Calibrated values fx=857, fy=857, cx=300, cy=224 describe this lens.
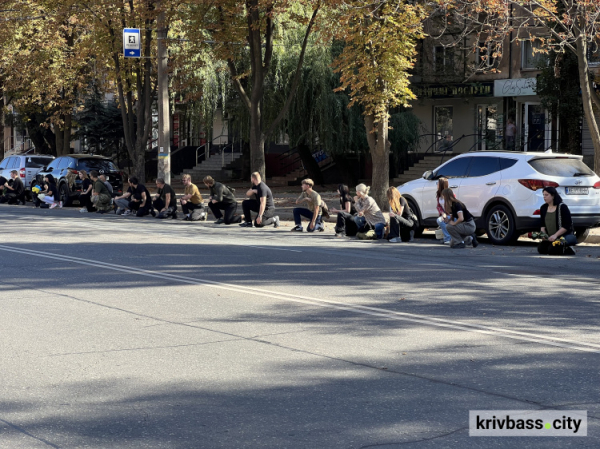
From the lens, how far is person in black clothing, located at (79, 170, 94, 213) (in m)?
26.6

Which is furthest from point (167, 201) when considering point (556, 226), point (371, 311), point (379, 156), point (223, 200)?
point (371, 311)

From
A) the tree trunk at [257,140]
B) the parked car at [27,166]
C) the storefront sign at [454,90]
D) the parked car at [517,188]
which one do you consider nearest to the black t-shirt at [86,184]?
the tree trunk at [257,140]

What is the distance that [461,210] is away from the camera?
52.0 feet

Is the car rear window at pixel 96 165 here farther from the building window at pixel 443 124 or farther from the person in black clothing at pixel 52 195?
the building window at pixel 443 124

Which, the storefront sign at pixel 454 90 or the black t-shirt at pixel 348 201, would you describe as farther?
the storefront sign at pixel 454 90

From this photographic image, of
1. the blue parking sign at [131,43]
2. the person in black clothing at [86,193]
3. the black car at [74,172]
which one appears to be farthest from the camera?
the black car at [74,172]

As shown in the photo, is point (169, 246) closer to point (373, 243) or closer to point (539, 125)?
point (373, 243)

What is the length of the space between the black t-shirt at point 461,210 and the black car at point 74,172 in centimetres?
1585

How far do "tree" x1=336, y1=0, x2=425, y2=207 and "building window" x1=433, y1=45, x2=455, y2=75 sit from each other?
16.3 m

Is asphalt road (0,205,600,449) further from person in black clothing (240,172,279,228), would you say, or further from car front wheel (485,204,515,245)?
person in black clothing (240,172,279,228)

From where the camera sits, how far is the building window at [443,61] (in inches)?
1488

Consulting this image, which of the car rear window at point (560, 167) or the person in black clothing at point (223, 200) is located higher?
the car rear window at point (560, 167)

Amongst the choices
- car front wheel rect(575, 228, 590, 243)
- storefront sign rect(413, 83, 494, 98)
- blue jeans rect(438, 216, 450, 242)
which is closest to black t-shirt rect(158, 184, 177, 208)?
blue jeans rect(438, 216, 450, 242)

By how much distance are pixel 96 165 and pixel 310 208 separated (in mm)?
12578
